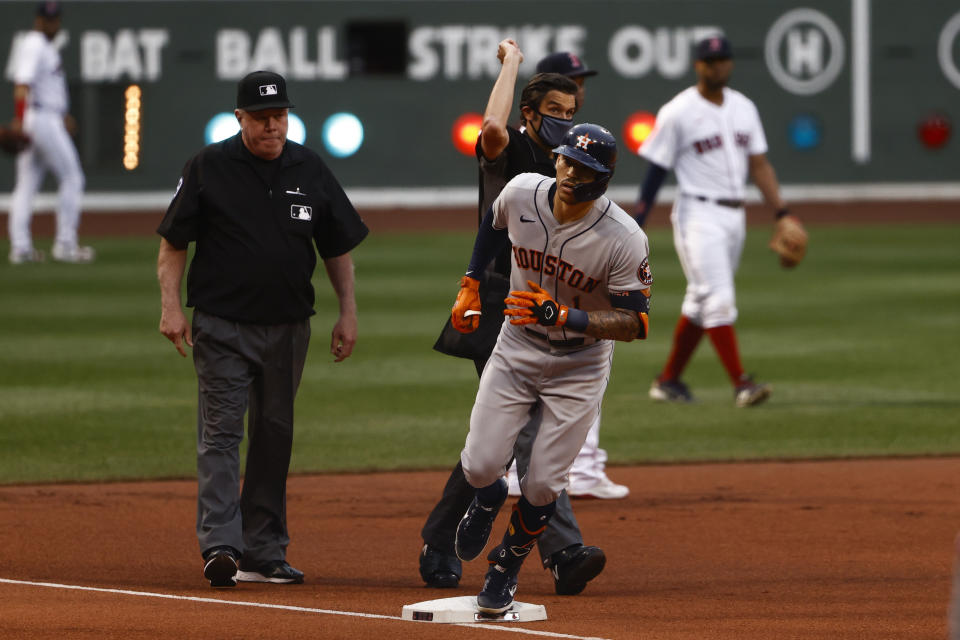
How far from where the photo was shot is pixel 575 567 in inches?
257

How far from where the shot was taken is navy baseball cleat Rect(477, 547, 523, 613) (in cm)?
603

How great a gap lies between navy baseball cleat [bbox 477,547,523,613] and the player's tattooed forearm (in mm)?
918

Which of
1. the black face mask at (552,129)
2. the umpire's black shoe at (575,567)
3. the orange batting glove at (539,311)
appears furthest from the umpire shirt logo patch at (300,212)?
the umpire's black shoe at (575,567)

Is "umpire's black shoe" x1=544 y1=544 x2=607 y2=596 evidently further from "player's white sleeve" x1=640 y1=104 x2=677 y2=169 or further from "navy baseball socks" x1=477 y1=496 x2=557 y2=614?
"player's white sleeve" x1=640 y1=104 x2=677 y2=169

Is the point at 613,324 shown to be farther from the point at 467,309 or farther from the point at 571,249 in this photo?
the point at 467,309

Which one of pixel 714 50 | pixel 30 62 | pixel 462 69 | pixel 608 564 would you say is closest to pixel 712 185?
pixel 714 50

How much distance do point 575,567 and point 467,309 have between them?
1.12m

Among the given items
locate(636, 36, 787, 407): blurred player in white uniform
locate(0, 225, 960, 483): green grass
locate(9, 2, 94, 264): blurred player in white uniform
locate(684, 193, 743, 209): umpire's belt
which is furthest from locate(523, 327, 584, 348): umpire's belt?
locate(9, 2, 94, 264): blurred player in white uniform

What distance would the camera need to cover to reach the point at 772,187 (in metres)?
11.5

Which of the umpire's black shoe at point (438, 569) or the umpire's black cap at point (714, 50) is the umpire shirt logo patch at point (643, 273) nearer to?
the umpire's black shoe at point (438, 569)

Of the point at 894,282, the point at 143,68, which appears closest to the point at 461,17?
the point at 143,68

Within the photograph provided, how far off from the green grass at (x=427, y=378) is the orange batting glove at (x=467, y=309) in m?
3.52

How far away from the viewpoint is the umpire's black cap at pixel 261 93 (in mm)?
6652

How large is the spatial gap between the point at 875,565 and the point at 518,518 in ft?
6.17
